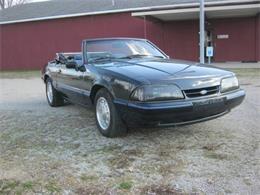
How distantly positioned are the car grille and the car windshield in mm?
1686

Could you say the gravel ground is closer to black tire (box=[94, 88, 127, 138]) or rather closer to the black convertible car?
black tire (box=[94, 88, 127, 138])

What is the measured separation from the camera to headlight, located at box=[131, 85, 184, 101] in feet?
14.9

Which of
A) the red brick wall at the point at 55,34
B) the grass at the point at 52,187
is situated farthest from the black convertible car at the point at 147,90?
the red brick wall at the point at 55,34

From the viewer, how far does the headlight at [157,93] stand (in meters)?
4.55

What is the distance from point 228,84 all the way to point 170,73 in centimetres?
89

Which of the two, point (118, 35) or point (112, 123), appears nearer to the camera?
point (112, 123)

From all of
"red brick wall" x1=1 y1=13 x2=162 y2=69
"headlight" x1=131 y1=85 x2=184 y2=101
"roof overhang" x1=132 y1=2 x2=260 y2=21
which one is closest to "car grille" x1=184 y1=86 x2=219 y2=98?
"headlight" x1=131 y1=85 x2=184 y2=101

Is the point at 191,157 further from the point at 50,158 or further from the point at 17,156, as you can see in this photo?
the point at 17,156

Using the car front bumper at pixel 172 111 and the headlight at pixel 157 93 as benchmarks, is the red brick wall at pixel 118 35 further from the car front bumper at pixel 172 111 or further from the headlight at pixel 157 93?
the headlight at pixel 157 93

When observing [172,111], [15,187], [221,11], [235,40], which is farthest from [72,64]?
[235,40]

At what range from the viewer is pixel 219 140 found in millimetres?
5090

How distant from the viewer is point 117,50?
6391mm

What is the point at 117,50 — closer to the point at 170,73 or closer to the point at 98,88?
the point at 98,88

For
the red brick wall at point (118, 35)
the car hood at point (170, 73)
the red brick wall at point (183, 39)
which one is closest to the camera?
the car hood at point (170, 73)
